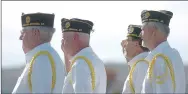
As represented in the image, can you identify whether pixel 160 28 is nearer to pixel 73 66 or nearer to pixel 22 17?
pixel 73 66

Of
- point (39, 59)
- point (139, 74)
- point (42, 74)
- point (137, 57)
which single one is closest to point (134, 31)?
point (137, 57)

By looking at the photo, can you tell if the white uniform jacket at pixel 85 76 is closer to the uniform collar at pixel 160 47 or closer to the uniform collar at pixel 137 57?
the uniform collar at pixel 137 57

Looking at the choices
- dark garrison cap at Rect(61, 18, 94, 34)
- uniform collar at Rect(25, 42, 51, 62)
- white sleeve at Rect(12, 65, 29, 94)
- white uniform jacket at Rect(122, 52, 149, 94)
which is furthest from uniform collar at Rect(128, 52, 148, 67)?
white sleeve at Rect(12, 65, 29, 94)

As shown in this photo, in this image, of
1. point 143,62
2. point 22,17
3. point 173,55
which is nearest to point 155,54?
point 173,55

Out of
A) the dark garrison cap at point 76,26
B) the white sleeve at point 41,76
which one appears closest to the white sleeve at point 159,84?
the white sleeve at point 41,76

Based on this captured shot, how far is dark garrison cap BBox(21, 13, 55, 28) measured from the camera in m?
9.72

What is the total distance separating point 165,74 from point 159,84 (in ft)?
0.47

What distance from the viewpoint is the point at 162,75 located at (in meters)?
9.19

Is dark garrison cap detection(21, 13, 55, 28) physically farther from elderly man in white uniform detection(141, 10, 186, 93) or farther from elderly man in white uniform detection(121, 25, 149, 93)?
elderly man in white uniform detection(121, 25, 149, 93)

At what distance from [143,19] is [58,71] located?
1372 mm

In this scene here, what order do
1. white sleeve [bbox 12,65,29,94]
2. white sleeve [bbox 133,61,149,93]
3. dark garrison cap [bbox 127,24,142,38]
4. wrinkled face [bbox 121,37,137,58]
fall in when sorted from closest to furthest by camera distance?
1. white sleeve [bbox 12,65,29,94]
2. white sleeve [bbox 133,61,149,93]
3. wrinkled face [bbox 121,37,137,58]
4. dark garrison cap [bbox 127,24,142,38]

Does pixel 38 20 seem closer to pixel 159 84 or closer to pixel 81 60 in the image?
pixel 81 60

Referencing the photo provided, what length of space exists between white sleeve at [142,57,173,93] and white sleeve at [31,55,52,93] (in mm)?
1200

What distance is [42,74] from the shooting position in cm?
916
